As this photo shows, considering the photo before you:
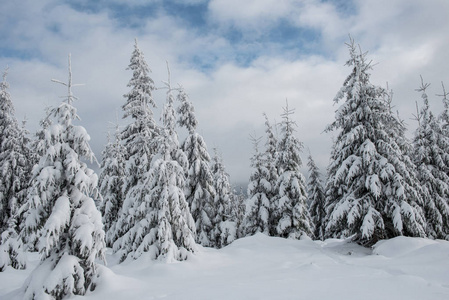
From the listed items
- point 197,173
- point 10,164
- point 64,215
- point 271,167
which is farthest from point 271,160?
point 10,164

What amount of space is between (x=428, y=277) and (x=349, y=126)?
10.2 meters

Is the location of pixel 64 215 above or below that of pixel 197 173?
below

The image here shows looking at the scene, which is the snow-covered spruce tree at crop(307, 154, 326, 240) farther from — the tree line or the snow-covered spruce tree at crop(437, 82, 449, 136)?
the snow-covered spruce tree at crop(437, 82, 449, 136)

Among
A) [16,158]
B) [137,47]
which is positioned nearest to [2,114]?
[16,158]

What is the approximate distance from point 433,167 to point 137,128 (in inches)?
964

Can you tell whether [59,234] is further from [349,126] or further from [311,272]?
[349,126]

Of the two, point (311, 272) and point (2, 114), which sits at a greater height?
point (2, 114)

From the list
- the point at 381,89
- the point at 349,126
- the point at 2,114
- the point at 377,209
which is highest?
the point at 2,114

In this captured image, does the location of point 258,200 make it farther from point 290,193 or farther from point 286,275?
point 286,275

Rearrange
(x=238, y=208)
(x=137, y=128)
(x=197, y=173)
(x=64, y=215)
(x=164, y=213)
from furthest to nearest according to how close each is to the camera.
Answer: (x=238, y=208), (x=197, y=173), (x=137, y=128), (x=164, y=213), (x=64, y=215)

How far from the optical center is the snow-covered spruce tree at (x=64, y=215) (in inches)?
350

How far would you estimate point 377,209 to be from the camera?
1625cm

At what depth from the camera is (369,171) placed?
15812 mm

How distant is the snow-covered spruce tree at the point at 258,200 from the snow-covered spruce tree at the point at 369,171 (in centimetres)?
677
